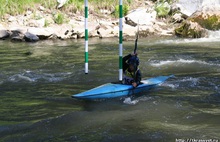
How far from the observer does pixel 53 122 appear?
5.36m

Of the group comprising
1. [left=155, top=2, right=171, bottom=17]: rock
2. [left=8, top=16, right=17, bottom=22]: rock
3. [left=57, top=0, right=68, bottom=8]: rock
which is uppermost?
[left=57, top=0, right=68, bottom=8]: rock

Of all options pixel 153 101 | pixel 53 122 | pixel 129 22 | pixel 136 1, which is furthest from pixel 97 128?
pixel 136 1

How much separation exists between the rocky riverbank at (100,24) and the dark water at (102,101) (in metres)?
3.94

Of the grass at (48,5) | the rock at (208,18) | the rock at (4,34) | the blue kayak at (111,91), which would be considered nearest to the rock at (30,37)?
the rock at (4,34)

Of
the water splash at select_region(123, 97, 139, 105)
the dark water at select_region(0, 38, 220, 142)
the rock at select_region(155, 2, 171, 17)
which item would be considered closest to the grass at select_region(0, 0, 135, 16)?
the rock at select_region(155, 2, 171, 17)

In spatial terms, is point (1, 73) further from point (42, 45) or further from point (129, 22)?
point (129, 22)

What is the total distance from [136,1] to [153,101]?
15.4 metres

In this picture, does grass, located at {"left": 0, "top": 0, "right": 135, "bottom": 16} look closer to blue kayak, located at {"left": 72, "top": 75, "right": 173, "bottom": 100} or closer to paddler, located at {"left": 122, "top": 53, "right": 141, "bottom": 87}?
paddler, located at {"left": 122, "top": 53, "right": 141, "bottom": 87}

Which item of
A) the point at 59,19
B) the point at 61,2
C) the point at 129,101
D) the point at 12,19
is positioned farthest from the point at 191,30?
the point at 129,101

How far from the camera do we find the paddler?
22.0ft

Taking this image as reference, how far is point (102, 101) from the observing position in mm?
6379

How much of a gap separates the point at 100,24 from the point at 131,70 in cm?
1080

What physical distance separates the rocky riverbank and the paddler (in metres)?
8.77

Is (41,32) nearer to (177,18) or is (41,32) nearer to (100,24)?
(100,24)
